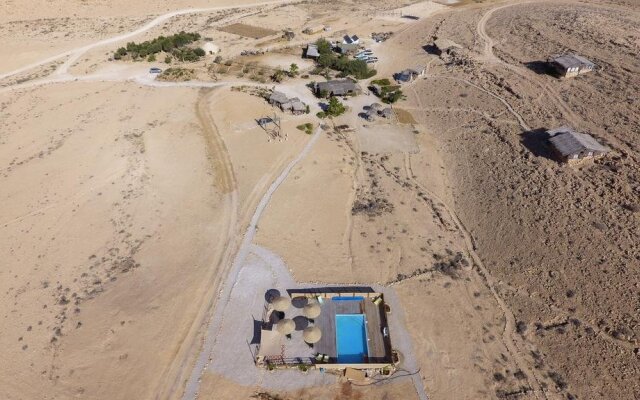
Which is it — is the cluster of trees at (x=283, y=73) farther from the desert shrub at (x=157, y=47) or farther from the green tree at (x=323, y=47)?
the desert shrub at (x=157, y=47)

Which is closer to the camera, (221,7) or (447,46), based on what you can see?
(447,46)

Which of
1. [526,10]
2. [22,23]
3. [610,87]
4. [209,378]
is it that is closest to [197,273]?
[209,378]

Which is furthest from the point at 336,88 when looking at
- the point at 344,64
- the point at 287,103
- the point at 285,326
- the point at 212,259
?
the point at 285,326

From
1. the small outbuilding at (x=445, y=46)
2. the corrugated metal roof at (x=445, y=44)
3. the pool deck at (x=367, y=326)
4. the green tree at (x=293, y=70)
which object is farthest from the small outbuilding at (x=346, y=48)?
the pool deck at (x=367, y=326)

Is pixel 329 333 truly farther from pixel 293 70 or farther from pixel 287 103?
pixel 293 70

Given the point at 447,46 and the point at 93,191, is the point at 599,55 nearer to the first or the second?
the point at 447,46

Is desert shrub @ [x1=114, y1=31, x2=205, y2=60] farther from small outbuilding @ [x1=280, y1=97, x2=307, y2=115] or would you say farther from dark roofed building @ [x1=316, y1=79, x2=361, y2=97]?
dark roofed building @ [x1=316, y1=79, x2=361, y2=97]

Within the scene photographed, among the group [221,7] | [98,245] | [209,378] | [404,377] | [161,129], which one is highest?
[221,7]
